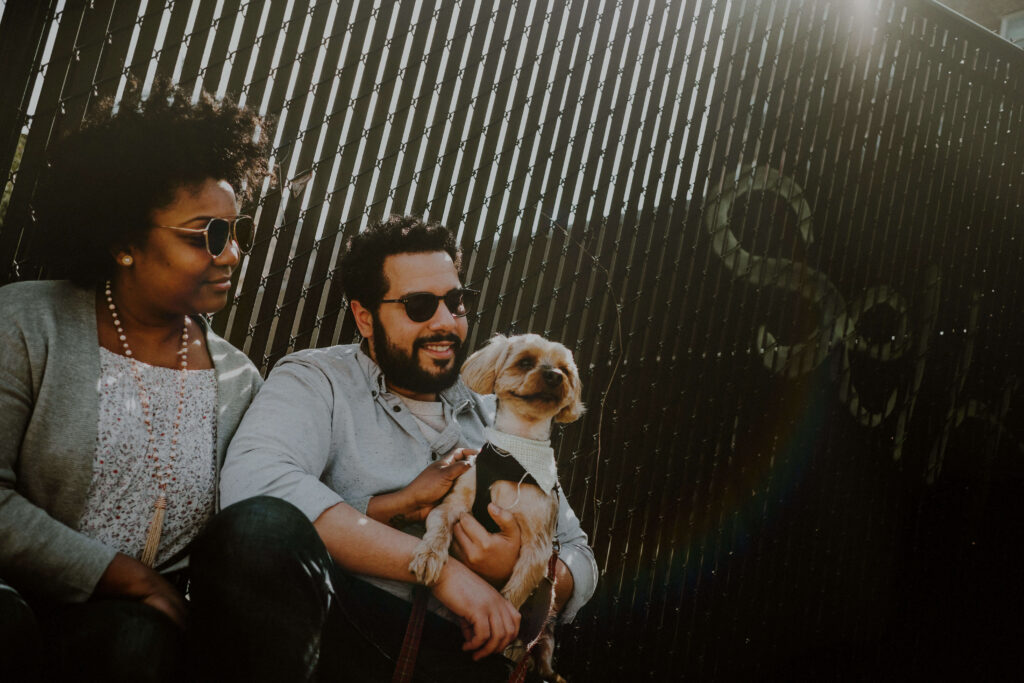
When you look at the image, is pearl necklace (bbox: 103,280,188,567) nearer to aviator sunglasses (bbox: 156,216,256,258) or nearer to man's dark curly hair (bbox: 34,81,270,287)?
man's dark curly hair (bbox: 34,81,270,287)

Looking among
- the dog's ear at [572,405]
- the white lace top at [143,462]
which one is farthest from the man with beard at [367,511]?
the dog's ear at [572,405]

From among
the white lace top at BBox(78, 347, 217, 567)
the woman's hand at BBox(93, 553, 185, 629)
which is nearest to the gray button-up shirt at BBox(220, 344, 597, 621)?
the white lace top at BBox(78, 347, 217, 567)

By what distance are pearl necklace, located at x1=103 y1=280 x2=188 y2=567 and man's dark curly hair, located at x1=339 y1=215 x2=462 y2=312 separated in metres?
0.55

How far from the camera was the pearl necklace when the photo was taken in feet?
5.71

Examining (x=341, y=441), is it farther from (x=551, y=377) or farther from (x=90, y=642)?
(x=90, y=642)

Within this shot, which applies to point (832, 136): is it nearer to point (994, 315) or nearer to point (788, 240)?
point (788, 240)

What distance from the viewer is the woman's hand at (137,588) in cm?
150

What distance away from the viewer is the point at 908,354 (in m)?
4.41

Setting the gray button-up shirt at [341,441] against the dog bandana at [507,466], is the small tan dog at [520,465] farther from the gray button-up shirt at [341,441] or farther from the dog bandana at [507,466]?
the gray button-up shirt at [341,441]

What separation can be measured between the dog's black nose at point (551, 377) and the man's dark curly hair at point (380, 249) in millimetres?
487

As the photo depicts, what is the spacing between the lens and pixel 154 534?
1741mm

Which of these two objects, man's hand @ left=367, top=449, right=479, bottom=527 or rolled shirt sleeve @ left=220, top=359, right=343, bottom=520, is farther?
man's hand @ left=367, top=449, right=479, bottom=527

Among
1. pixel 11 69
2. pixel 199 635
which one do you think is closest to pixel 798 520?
pixel 199 635

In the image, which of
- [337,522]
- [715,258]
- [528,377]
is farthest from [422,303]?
[715,258]
